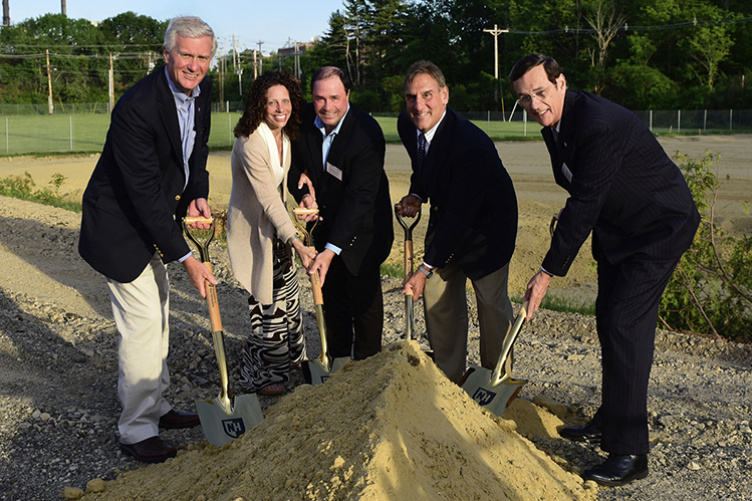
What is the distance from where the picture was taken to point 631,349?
3350mm

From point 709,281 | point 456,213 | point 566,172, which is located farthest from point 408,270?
point 709,281

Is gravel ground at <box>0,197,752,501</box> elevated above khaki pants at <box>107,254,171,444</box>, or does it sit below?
below

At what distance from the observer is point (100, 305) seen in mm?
6457

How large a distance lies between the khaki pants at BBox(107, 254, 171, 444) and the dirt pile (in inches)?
13.4

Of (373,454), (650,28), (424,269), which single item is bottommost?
(373,454)

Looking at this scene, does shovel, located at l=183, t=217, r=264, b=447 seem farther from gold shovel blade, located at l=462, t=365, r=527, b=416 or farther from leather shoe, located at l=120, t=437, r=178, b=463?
gold shovel blade, located at l=462, t=365, r=527, b=416

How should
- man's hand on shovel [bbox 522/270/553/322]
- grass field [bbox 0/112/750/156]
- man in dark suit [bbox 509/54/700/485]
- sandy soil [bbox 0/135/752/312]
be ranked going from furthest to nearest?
grass field [bbox 0/112/750/156]
sandy soil [bbox 0/135/752/312]
man's hand on shovel [bbox 522/270/553/322]
man in dark suit [bbox 509/54/700/485]

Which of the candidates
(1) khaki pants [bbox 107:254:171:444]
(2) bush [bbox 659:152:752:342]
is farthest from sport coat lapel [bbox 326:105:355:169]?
(2) bush [bbox 659:152:752:342]

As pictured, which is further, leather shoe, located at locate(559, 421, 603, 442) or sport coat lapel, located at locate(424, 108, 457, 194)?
sport coat lapel, located at locate(424, 108, 457, 194)

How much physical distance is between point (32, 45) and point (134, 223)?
7471 cm

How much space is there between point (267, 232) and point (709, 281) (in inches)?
169

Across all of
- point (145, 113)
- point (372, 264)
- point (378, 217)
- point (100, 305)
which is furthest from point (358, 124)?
point (100, 305)

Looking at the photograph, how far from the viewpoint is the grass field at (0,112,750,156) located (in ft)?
103

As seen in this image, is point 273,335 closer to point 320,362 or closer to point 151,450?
point 320,362
